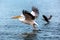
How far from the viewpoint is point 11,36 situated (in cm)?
1961

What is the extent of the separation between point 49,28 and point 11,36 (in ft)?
9.57

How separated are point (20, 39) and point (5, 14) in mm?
8083

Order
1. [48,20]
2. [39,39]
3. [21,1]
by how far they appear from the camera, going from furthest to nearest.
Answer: [21,1]
[48,20]
[39,39]

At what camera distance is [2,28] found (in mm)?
21562

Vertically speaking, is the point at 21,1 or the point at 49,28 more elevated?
the point at 21,1

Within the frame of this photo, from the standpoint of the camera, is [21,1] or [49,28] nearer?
[49,28]

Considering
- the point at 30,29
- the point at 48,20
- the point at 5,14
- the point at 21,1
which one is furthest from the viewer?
the point at 21,1

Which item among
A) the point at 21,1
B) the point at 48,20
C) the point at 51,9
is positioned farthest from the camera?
the point at 21,1

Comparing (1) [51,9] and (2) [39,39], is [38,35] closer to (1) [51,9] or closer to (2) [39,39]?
(2) [39,39]

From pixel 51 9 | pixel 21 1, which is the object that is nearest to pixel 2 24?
pixel 51 9

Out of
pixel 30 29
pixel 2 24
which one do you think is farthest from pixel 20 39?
pixel 2 24

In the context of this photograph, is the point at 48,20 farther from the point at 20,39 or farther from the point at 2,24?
the point at 20,39

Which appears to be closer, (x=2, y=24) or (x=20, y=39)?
(x=20, y=39)

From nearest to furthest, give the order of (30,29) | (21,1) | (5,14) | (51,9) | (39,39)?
(39,39)
(30,29)
(5,14)
(51,9)
(21,1)
